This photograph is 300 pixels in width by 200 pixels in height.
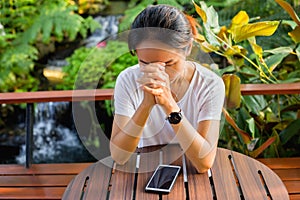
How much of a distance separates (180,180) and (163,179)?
50 millimetres

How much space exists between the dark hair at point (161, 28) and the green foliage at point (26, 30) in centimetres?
292

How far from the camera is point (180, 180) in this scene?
49.9 inches

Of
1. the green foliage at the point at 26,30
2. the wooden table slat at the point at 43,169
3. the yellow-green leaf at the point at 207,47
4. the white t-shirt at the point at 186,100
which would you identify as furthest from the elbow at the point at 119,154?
the green foliage at the point at 26,30

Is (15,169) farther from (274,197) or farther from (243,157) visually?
(274,197)

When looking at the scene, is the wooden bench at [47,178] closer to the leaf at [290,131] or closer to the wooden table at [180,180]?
the leaf at [290,131]

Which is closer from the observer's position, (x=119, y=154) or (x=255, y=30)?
(x=119, y=154)

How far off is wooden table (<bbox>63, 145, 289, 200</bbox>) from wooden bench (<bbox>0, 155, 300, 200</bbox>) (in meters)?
0.42

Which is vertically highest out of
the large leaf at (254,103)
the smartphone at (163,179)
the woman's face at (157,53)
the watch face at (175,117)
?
the woman's face at (157,53)

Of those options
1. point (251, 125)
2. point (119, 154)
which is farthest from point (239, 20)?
point (119, 154)

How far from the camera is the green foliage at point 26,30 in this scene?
401 cm

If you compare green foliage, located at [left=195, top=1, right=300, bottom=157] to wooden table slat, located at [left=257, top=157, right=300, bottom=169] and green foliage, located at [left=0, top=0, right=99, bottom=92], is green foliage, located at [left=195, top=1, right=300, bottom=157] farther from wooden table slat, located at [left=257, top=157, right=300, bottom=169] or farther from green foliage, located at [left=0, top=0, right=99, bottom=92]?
green foliage, located at [left=0, top=0, right=99, bottom=92]

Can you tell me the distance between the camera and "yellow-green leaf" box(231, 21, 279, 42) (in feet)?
5.94

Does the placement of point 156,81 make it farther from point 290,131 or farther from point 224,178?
point 290,131

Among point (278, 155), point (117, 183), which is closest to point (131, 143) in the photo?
point (117, 183)
